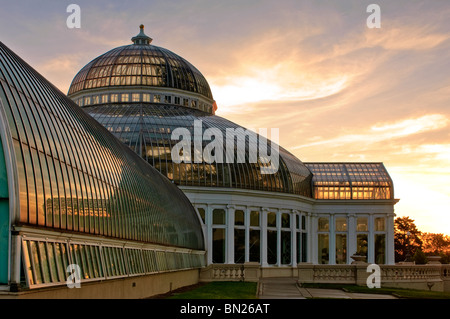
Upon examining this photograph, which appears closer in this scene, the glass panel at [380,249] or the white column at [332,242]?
the glass panel at [380,249]

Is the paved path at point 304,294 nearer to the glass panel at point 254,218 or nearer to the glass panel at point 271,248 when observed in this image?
the glass panel at point 254,218

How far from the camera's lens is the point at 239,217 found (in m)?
80.8

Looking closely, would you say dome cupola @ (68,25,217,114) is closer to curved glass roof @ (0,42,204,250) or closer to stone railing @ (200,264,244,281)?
stone railing @ (200,264,244,281)

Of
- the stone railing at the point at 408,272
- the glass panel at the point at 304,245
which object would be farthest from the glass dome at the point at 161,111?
the stone railing at the point at 408,272

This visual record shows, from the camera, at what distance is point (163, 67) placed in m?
92.6

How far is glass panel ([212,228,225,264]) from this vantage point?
3108 inches

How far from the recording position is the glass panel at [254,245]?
81.2m

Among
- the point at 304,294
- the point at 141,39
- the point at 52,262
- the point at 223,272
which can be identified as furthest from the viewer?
the point at 141,39

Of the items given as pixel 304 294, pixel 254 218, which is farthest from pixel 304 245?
pixel 304 294

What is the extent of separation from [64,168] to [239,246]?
175 feet

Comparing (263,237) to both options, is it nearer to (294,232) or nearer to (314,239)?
(294,232)

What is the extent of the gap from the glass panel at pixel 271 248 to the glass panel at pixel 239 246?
3.63m

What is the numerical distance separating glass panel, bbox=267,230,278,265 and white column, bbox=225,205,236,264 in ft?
17.4
